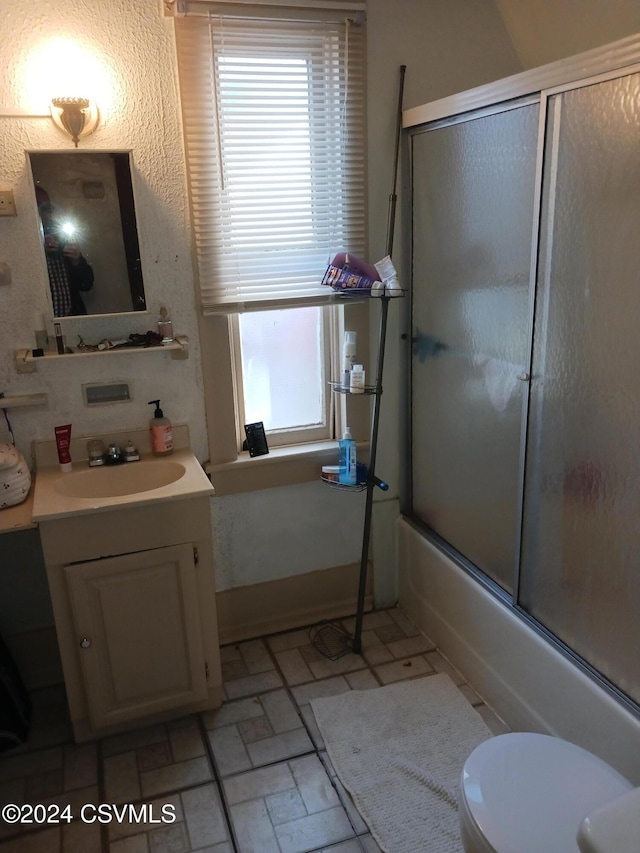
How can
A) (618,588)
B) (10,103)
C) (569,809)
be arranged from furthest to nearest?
(10,103)
(618,588)
(569,809)

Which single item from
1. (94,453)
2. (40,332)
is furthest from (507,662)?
(40,332)

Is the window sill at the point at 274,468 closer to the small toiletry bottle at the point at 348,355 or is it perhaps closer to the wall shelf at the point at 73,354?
the small toiletry bottle at the point at 348,355

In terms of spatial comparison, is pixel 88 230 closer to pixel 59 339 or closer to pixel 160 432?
pixel 59 339

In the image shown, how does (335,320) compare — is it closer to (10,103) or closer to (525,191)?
(525,191)

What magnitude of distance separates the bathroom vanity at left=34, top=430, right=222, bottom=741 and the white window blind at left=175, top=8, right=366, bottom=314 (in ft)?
2.33

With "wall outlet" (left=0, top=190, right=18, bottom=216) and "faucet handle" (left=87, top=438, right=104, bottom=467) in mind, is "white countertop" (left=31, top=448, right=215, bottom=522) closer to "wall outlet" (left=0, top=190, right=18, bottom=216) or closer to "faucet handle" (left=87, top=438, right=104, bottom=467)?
"faucet handle" (left=87, top=438, right=104, bottom=467)

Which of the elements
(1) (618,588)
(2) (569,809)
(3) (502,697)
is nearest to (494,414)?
(1) (618,588)

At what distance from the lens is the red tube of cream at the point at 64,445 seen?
2123mm

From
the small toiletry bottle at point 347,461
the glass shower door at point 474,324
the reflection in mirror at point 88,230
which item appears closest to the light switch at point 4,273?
the reflection in mirror at point 88,230

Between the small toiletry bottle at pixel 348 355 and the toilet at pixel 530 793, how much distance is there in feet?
4.07

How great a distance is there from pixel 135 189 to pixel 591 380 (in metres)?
1.43

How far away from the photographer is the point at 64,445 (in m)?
2.13

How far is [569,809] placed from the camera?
1319 millimetres

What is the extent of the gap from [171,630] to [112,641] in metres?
0.17
